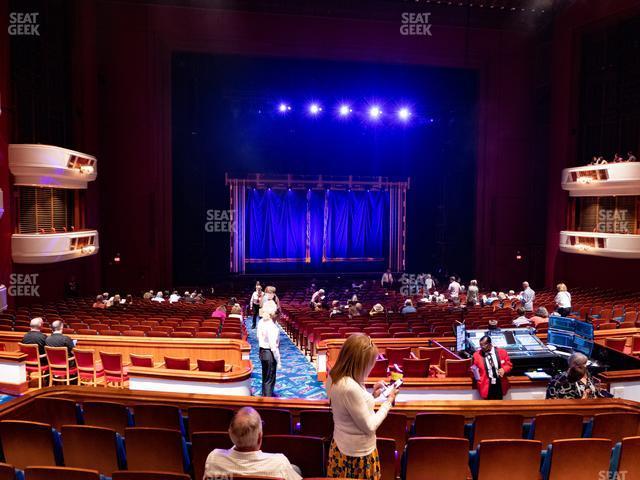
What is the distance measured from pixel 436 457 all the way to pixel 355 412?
939mm

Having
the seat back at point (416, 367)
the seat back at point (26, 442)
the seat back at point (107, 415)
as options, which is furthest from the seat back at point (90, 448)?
the seat back at point (416, 367)

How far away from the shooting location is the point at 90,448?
11.2ft

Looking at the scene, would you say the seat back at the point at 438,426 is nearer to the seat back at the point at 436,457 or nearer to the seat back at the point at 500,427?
the seat back at the point at 500,427

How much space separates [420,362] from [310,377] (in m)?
2.31

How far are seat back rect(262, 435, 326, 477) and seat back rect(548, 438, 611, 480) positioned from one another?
1477 mm

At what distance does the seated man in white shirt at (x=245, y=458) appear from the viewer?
2602 mm

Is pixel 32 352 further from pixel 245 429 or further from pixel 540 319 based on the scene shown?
pixel 540 319

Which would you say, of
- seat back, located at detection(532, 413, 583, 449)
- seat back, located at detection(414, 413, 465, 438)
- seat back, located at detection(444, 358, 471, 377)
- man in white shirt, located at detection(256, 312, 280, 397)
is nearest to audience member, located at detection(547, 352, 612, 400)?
seat back, located at detection(532, 413, 583, 449)

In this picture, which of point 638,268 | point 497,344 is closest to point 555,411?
point 497,344

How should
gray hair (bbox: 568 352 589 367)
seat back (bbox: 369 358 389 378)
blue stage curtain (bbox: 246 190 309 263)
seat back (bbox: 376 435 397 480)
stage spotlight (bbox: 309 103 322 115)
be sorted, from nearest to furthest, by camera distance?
seat back (bbox: 376 435 397 480) < gray hair (bbox: 568 352 589 367) < seat back (bbox: 369 358 389 378) < stage spotlight (bbox: 309 103 322 115) < blue stage curtain (bbox: 246 190 309 263)

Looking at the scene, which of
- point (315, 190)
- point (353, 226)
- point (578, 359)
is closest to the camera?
point (578, 359)

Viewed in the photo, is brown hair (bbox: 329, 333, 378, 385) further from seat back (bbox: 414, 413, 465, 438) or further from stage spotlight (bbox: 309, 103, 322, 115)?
stage spotlight (bbox: 309, 103, 322, 115)

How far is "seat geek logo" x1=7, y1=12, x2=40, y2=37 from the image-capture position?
40.8 ft

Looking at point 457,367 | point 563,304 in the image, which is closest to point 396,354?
point 457,367
